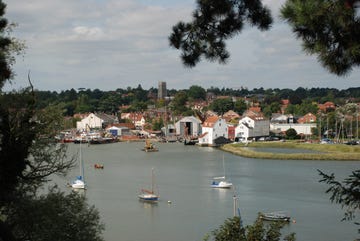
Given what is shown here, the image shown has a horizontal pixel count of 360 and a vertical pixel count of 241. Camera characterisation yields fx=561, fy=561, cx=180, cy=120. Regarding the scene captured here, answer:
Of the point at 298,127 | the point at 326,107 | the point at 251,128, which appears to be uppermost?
the point at 326,107

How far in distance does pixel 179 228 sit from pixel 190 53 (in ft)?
26.1

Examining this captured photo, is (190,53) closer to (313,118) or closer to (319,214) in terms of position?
(319,214)

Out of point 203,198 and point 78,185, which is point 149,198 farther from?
point 78,185

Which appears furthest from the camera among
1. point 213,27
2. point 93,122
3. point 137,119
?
point 137,119

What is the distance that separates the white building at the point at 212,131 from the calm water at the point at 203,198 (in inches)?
533

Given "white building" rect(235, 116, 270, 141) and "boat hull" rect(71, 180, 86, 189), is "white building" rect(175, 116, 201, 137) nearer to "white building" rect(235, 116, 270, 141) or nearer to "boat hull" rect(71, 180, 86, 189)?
"white building" rect(235, 116, 270, 141)

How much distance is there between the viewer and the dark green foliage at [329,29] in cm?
321

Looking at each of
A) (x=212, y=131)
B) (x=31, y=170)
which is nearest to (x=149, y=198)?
(x=31, y=170)

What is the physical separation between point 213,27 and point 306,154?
24.2 metres

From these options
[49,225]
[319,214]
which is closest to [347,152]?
[319,214]

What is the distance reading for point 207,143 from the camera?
39031 mm

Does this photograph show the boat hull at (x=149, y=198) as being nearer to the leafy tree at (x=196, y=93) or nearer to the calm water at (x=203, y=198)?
the calm water at (x=203, y=198)

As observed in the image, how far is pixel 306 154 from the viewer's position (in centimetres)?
2727

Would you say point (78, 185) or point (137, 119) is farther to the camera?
point (137, 119)
